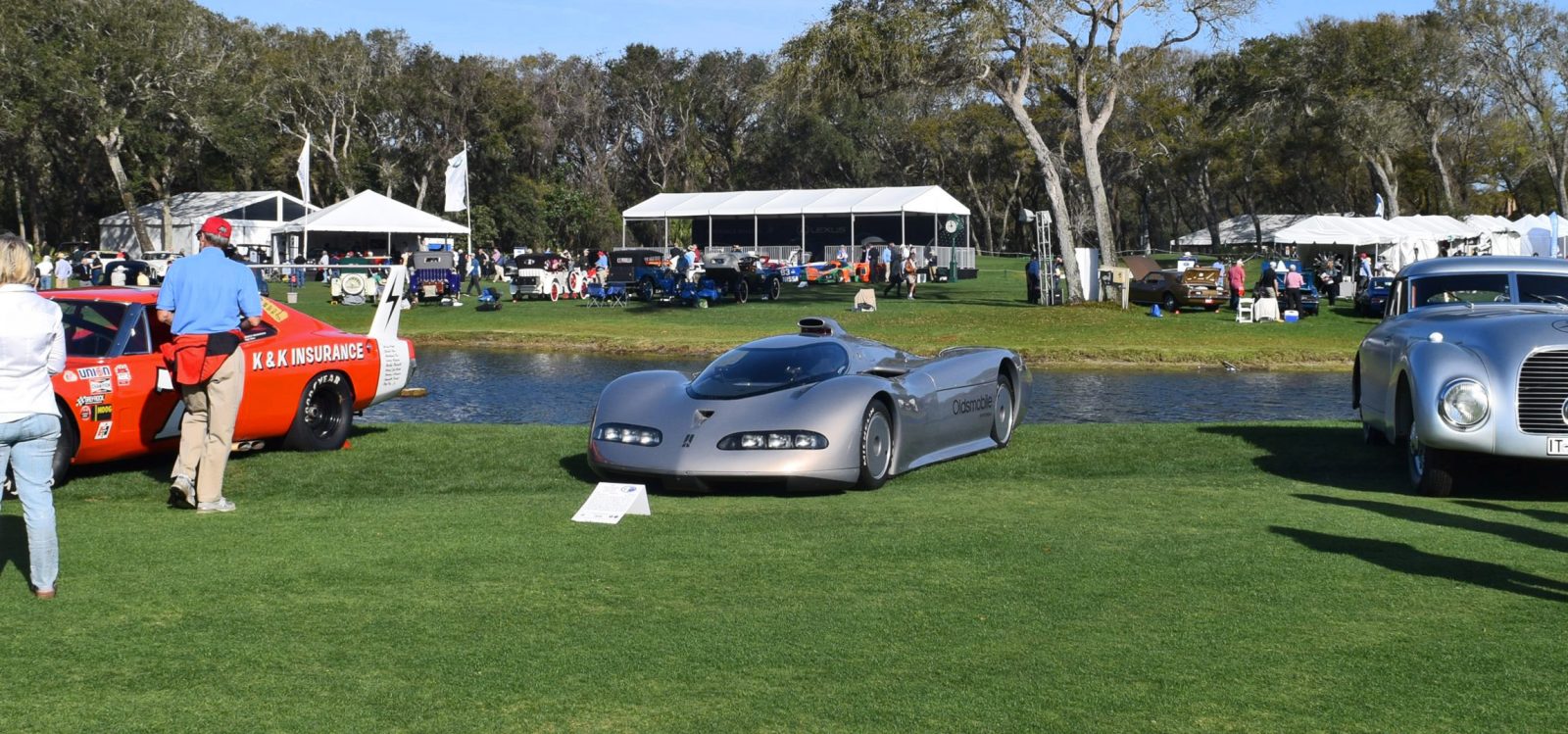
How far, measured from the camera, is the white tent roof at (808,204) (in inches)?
2422

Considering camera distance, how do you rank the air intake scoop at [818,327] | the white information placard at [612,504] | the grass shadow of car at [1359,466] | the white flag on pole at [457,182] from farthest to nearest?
the white flag on pole at [457,182] → the air intake scoop at [818,327] → the grass shadow of car at [1359,466] → the white information placard at [612,504]

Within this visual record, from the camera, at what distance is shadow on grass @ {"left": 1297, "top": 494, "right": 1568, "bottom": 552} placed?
8508mm

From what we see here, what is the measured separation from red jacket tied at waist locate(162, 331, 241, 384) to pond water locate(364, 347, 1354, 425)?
688 centimetres

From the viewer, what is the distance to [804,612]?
6664mm

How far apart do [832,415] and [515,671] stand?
5240mm

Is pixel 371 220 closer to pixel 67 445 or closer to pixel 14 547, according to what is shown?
pixel 67 445

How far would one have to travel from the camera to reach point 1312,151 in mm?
80625

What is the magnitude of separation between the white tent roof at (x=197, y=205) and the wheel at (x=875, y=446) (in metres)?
69.6

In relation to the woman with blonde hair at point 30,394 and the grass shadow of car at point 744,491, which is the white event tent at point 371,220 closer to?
the grass shadow of car at point 744,491

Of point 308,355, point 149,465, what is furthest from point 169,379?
point 308,355

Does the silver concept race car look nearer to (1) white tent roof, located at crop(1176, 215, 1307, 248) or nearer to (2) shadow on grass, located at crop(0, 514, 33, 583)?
(2) shadow on grass, located at crop(0, 514, 33, 583)

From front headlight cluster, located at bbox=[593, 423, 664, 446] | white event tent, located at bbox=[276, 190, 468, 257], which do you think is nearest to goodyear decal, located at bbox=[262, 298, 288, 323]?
front headlight cluster, located at bbox=[593, 423, 664, 446]

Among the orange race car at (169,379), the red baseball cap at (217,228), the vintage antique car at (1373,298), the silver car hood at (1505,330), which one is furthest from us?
the vintage antique car at (1373,298)

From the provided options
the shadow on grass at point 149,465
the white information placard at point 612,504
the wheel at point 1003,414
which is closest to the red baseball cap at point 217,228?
the shadow on grass at point 149,465
